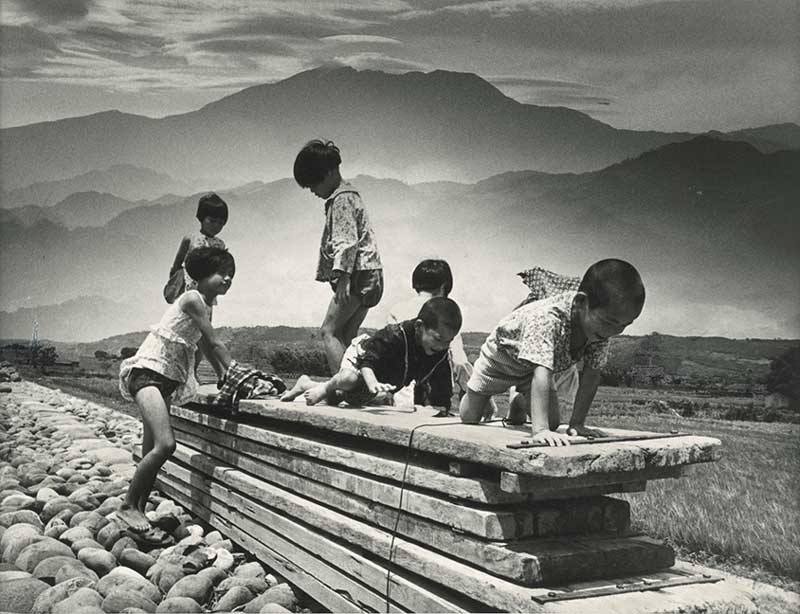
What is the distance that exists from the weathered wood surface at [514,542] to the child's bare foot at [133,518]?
1.50 meters

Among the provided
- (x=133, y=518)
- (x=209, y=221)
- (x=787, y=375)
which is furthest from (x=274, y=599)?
(x=787, y=375)

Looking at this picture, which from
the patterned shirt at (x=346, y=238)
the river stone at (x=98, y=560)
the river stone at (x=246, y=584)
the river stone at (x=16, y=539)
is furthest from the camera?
the patterned shirt at (x=346, y=238)

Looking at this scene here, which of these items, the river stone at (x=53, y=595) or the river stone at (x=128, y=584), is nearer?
the river stone at (x=53, y=595)

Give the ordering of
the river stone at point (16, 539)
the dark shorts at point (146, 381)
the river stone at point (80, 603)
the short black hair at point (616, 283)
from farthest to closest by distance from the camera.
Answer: the dark shorts at point (146, 381)
the river stone at point (16, 539)
the river stone at point (80, 603)
the short black hair at point (616, 283)

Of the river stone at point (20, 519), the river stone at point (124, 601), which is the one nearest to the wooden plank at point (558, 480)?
the river stone at point (124, 601)

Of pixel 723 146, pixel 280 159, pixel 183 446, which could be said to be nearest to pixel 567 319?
pixel 183 446

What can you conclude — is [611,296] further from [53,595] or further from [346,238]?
[53,595]

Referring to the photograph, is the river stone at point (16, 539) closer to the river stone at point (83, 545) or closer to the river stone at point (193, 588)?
the river stone at point (83, 545)

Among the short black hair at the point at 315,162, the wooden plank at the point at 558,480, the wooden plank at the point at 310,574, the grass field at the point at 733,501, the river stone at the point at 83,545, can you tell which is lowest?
the river stone at the point at 83,545

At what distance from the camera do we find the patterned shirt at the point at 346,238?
534 centimetres

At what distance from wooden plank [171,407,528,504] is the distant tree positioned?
455cm

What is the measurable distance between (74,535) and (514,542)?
3092 mm

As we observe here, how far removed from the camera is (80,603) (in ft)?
12.9

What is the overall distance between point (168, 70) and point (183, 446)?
7.47m
